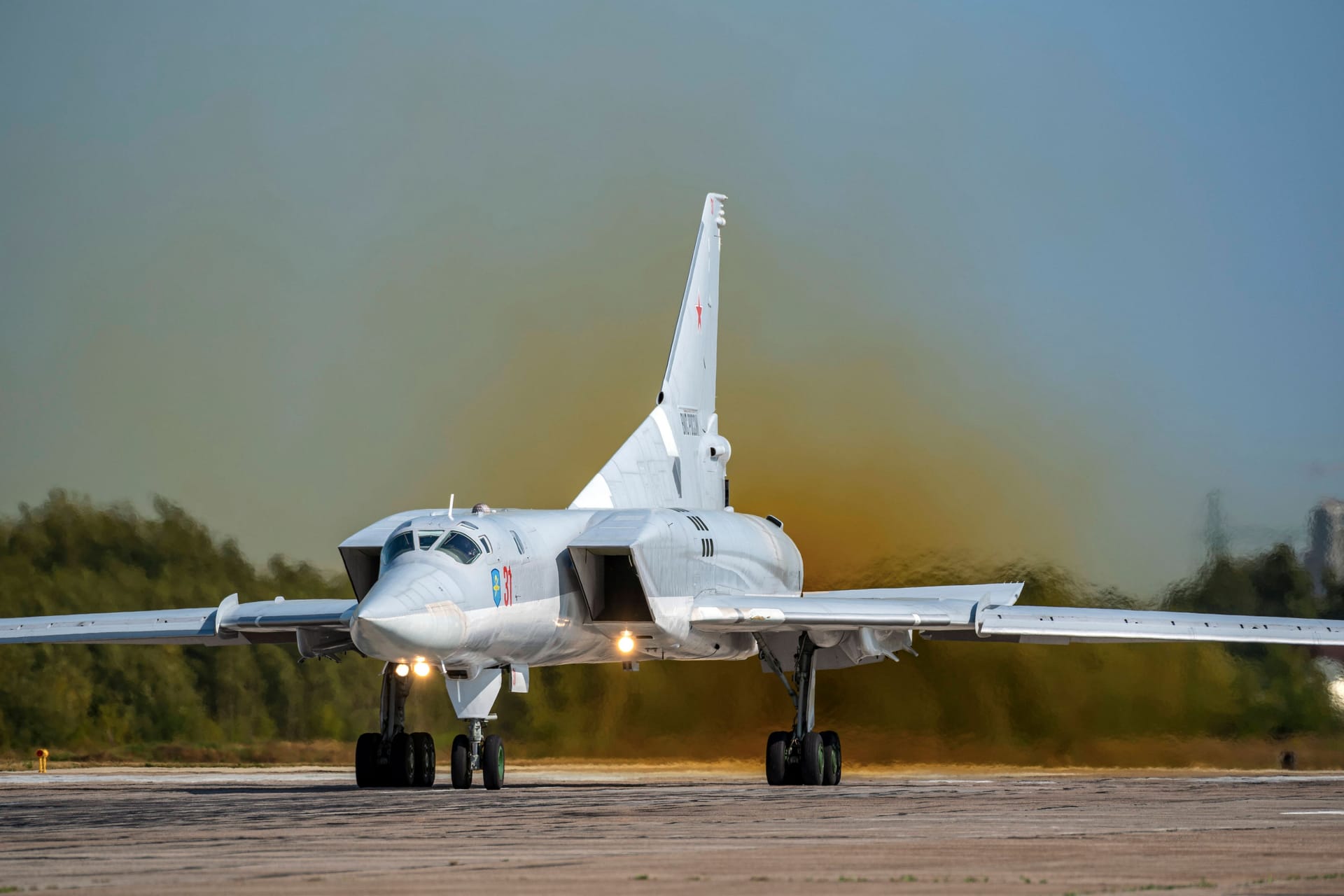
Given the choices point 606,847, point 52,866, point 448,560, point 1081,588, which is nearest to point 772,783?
point 448,560

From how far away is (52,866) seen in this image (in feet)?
30.2

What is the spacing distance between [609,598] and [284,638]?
401 cm

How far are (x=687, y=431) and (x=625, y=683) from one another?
11.9ft

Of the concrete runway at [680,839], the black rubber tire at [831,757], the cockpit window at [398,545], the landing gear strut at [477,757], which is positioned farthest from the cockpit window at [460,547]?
the black rubber tire at [831,757]

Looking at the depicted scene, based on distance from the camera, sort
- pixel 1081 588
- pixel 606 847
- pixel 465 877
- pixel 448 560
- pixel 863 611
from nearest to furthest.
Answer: pixel 465 877 → pixel 606 847 → pixel 448 560 → pixel 863 611 → pixel 1081 588

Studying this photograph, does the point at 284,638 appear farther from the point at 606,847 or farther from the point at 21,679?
the point at 606,847

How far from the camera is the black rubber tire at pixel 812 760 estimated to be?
2045cm

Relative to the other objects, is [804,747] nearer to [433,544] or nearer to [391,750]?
[391,750]

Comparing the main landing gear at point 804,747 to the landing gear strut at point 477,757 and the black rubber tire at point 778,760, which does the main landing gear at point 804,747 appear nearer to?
the black rubber tire at point 778,760

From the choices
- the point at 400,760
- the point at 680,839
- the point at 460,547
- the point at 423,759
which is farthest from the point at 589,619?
the point at 680,839

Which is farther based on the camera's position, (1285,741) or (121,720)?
(121,720)

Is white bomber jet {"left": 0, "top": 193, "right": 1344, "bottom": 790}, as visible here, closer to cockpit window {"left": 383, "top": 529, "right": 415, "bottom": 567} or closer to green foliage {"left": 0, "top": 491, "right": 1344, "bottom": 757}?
cockpit window {"left": 383, "top": 529, "right": 415, "bottom": 567}

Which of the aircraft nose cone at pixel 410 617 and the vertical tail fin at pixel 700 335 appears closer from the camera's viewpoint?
the aircraft nose cone at pixel 410 617

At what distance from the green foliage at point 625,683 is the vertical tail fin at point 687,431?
2.68 metres
